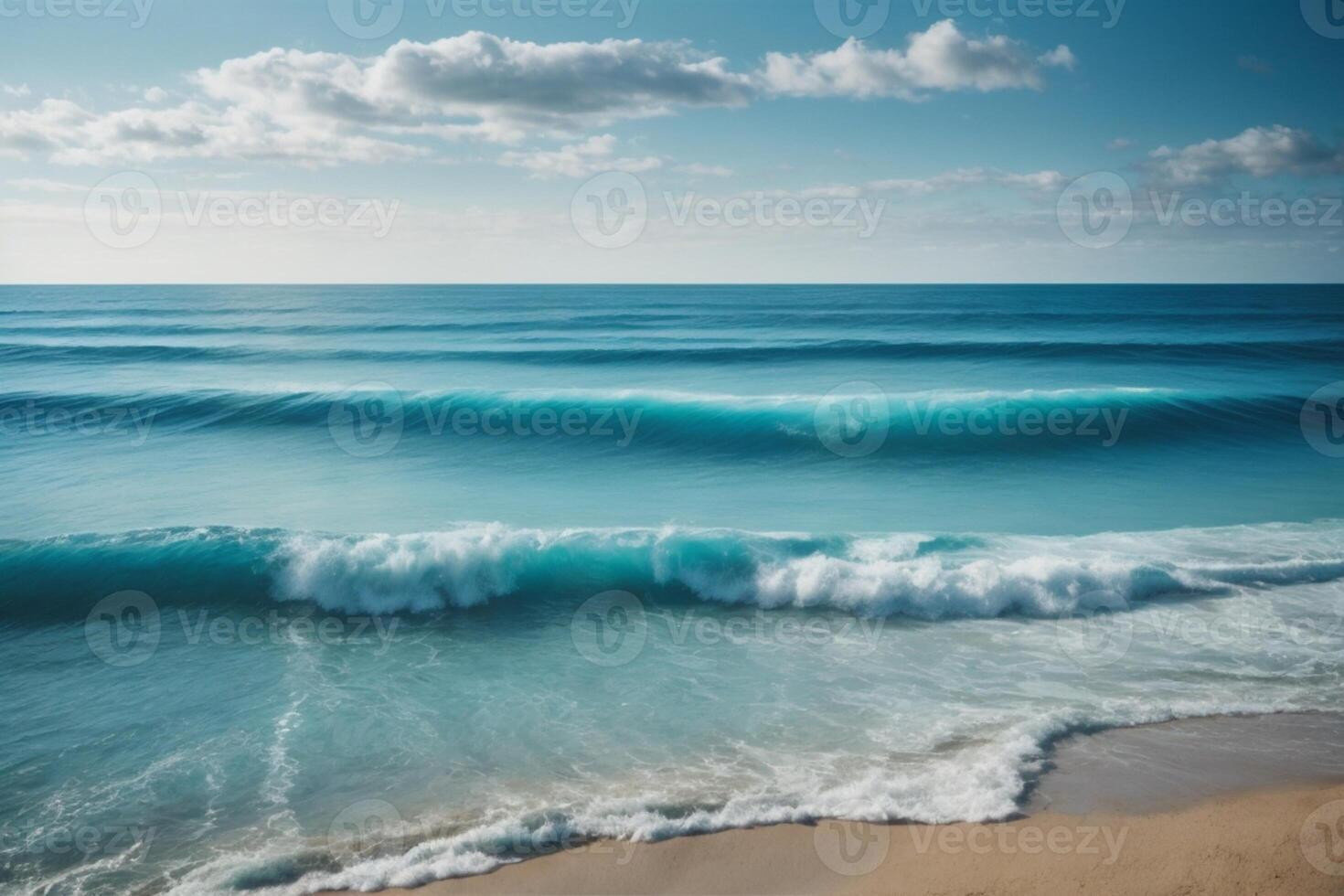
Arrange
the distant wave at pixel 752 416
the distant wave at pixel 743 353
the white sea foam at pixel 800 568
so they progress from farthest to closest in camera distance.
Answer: the distant wave at pixel 743 353 → the distant wave at pixel 752 416 → the white sea foam at pixel 800 568

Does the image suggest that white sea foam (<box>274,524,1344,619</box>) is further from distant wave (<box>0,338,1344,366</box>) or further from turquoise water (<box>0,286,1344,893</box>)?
distant wave (<box>0,338,1344,366</box>)

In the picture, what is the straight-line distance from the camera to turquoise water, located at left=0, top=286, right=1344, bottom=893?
4742 mm

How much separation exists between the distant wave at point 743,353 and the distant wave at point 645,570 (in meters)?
18.9

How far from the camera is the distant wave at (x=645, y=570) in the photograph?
25.9ft

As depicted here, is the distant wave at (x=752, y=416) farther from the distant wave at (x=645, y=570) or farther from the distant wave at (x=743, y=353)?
the distant wave at (x=743, y=353)

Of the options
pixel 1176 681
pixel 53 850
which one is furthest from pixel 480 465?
pixel 1176 681

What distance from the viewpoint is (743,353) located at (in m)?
29.8

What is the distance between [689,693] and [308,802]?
9.36 ft

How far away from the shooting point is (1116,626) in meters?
7.22

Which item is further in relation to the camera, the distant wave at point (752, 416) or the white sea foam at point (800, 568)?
the distant wave at point (752, 416)

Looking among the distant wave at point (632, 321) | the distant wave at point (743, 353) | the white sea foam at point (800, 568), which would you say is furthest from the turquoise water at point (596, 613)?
the distant wave at point (632, 321)

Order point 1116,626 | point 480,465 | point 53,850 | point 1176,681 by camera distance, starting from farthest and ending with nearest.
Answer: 1. point 480,465
2. point 1116,626
3. point 1176,681
4. point 53,850

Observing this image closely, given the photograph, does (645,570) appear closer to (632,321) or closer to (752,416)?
(752,416)

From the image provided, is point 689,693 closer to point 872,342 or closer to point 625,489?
point 625,489
